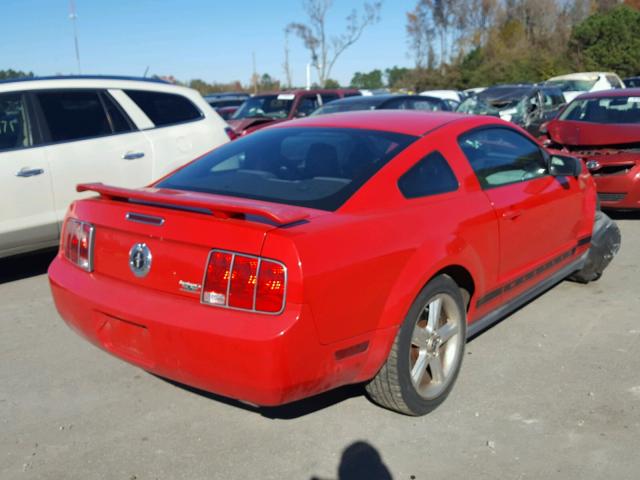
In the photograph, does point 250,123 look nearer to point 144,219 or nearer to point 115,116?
point 115,116

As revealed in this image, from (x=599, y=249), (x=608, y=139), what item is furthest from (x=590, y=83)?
(x=599, y=249)

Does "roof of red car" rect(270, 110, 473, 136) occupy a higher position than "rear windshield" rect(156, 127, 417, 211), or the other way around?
"roof of red car" rect(270, 110, 473, 136)

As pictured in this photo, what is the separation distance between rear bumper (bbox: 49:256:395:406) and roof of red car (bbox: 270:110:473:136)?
136 cm

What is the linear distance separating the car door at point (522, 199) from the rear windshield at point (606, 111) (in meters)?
4.53

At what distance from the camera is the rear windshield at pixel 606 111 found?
9055 millimetres

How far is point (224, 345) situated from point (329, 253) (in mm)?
576

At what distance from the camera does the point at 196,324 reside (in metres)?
2.95

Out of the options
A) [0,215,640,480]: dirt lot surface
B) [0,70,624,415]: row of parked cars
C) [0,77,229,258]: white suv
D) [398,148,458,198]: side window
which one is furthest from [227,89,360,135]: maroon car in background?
[398,148,458,198]: side window

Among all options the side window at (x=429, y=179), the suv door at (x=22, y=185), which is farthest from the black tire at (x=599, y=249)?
the suv door at (x=22, y=185)

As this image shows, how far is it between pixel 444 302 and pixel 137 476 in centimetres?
173

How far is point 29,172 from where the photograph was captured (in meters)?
6.03

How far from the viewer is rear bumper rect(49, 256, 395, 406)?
2834mm

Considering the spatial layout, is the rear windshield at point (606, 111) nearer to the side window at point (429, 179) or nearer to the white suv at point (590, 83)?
the side window at point (429, 179)

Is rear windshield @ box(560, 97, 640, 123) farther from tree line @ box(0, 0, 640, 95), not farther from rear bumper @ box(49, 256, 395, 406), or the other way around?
tree line @ box(0, 0, 640, 95)
